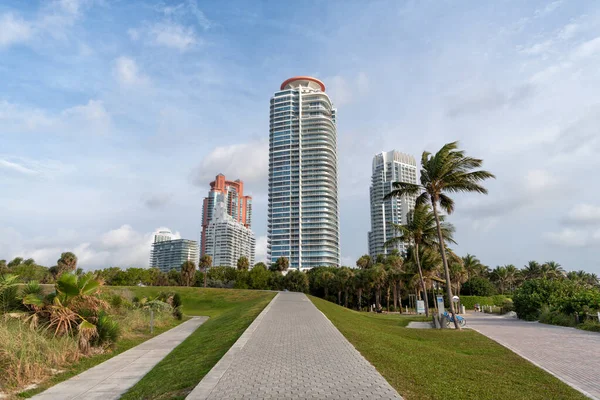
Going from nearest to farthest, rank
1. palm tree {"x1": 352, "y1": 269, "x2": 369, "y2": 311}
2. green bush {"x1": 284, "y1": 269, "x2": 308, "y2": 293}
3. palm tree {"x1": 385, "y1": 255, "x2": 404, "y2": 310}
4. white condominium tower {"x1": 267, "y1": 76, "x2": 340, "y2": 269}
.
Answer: palm tree {"x1": 385, "y1": 255, "x2": 404, "y2": 310} < palm tree {"x1": 352, "y1": 269, "x2": 369, "y2": 311} < green bush {"x1": 284, "y1": 269, "x2": 308, "y2": 293} < white condominium tower {"x1": 267, "y1": 76, "x2": 340, "y2": 269}

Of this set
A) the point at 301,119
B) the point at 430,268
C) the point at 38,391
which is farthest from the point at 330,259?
the point at 38,391

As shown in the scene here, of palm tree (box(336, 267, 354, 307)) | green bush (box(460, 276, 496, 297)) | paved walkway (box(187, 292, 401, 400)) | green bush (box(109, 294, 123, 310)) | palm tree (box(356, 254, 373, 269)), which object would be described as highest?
palm tree (box(356, 254, 373, 269))

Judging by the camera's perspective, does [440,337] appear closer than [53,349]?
No

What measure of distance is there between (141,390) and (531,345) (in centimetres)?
1293

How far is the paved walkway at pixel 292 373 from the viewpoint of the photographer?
221 inches

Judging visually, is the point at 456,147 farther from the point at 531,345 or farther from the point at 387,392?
the point at 387,392

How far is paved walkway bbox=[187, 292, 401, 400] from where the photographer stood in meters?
5.60

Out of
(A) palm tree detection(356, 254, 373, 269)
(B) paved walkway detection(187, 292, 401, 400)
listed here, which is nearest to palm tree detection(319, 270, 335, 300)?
(A) palm tree detection(356, 254, 373, 269)

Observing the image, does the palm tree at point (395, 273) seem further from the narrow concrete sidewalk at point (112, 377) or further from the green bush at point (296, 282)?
the narrow concrete sidewalk at point (112, 377)

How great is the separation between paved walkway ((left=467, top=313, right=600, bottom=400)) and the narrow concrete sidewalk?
9.60m

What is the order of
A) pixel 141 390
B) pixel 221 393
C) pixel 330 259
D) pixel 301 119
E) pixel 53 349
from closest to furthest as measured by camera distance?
pixel 221 393
pixel 141 390
pixel 53 349
pixel 330 259
pixel 301 119

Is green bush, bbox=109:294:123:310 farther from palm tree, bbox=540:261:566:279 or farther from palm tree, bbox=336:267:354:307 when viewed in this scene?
palm tree, bbox=540:261:566:279

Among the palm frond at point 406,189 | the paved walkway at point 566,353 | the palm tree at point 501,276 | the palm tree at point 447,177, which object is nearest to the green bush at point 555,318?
the paved walkway at point 566,353

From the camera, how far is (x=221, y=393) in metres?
5.56
